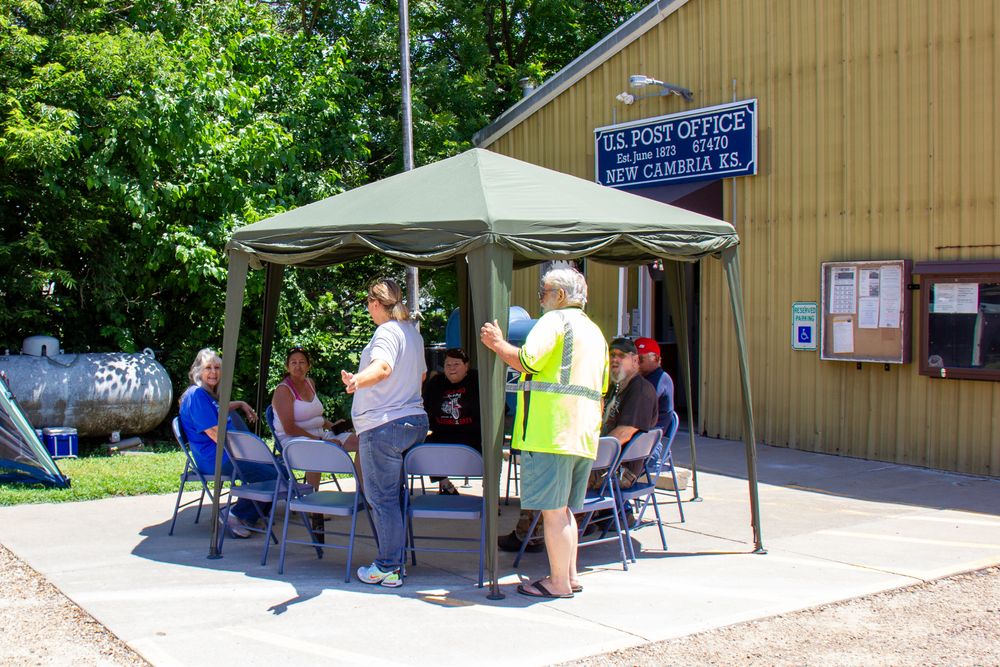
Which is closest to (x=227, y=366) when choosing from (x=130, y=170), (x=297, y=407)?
(x=297, y=407)

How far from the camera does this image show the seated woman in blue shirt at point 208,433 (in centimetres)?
680

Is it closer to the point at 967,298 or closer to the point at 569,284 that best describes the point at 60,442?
the point at 569,284

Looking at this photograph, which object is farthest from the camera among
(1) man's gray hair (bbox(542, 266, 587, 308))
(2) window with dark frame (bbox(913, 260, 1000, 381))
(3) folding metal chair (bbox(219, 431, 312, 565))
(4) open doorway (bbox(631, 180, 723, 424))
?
(4) open doorway (bbox(631, 180, 723, 424))

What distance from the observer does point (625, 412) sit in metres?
6.34

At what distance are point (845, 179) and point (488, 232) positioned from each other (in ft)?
19.7

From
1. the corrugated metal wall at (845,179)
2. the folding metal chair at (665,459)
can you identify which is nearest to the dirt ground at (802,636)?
the folding metal chair at (665,459)

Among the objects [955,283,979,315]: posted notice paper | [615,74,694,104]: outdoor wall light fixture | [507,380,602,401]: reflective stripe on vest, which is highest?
[615,74,694,104]: outdoor wall light fixture

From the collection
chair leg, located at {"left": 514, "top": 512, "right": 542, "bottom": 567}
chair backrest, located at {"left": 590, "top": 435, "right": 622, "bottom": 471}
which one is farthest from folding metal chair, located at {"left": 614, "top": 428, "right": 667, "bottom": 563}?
chair leg, located at {"left": 514, "top": 512, "right": 542, "bottom": 567}

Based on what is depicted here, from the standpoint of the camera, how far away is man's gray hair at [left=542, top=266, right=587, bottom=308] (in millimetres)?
5355

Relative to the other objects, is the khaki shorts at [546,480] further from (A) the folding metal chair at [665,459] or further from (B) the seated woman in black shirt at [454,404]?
(B) the seated woman in black shirt at [454,404]

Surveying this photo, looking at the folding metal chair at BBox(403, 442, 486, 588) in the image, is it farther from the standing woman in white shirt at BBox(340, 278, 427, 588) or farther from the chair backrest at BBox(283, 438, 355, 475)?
the chair backrest at BBox(283, 438, 355, 475)

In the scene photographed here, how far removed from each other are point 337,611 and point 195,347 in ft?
26.1

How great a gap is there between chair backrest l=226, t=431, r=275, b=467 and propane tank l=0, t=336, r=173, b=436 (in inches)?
197

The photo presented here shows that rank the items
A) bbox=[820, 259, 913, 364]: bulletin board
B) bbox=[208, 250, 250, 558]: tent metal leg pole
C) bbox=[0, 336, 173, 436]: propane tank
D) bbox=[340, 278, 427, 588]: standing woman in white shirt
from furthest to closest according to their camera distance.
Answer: bbox=[0, 336, 173, 436]: propane tank < bbox=[820, 259, 913, 364]: bulletin board < bbox=[208, 250, 250, 558]: tent metal leg pole < bbox=[340, 278, 427, 588]: standing woman in white shirt
